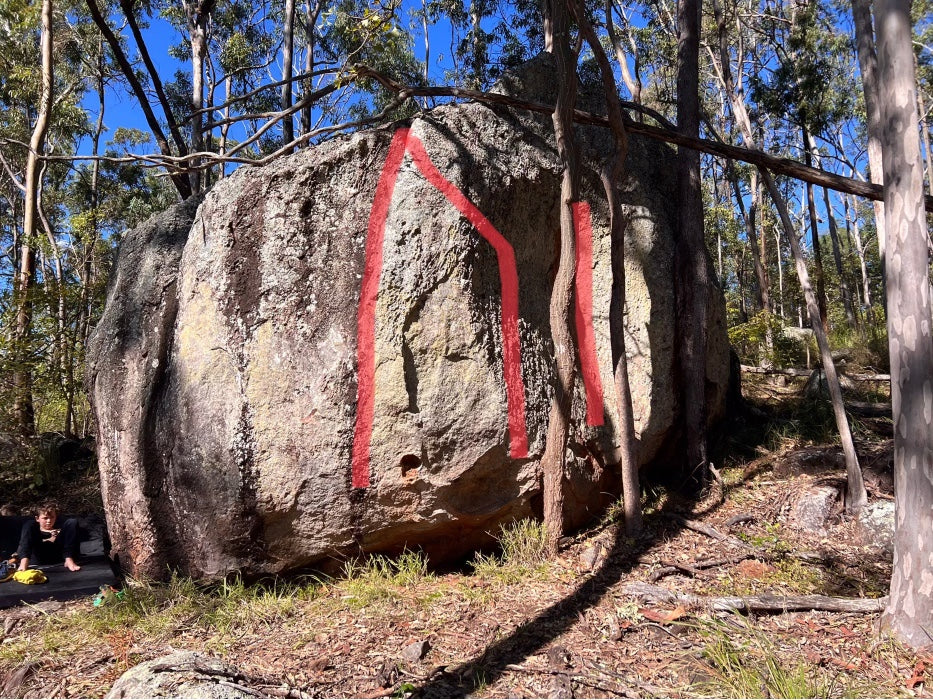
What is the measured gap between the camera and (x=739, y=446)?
19.9ft

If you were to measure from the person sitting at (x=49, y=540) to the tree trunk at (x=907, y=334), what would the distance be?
202 inches

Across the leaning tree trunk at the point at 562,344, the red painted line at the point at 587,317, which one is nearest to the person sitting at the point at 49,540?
the leaning tree trunk at the point at 562,344

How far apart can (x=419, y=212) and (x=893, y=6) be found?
281 centimetres

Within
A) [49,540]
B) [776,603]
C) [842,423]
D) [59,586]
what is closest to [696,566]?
[776,603]

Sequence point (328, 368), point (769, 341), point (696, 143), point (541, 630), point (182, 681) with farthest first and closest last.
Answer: point (769, 341)
point (696, 143)
point (328, 368)
point (541, 630)
point (182, 681)

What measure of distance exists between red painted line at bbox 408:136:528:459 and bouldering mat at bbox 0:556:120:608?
2.90 metres

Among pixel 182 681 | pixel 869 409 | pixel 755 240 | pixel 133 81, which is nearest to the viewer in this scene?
pixel 182 681

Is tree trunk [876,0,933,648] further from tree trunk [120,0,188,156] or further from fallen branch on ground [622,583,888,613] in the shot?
tree trunk [120,0,188,156]

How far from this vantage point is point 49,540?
183 inches

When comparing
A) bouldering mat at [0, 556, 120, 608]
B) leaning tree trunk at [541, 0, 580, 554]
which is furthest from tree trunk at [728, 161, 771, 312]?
bouldering mat at [0, 556, 120, 608]

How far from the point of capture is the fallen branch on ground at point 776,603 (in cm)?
353

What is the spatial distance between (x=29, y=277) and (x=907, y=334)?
8673 millimetres

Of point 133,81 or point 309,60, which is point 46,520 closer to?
point 133,81

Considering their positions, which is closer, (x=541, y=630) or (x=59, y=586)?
(x=541, y=630)
